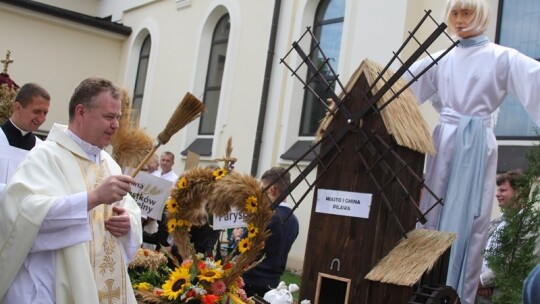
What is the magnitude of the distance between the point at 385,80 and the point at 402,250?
1091mm

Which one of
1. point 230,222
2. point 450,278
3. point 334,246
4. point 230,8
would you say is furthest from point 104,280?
point 230,8

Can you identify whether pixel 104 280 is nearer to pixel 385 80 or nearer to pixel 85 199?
pixel 85 199

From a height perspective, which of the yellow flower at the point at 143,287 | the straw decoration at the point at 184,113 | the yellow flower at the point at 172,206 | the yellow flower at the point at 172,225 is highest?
the straw decoration at the point at 184,113

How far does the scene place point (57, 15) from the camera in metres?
20.3

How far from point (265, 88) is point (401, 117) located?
31.0 ft

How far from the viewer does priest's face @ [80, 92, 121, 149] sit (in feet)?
11.5

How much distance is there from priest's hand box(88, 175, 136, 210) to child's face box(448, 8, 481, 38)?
2822mm

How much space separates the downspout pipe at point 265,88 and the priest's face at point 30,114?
8696mm

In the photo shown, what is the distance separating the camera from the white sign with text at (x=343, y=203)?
462cm

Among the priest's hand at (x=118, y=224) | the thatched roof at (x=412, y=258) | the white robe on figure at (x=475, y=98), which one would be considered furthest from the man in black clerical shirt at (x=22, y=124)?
the white robe on figure at (x=475, y=98)

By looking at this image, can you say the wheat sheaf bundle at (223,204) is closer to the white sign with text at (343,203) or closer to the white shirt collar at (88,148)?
the white sign with text at (343,203)

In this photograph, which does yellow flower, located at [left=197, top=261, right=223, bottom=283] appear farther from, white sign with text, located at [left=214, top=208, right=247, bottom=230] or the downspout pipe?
the downspout pipe

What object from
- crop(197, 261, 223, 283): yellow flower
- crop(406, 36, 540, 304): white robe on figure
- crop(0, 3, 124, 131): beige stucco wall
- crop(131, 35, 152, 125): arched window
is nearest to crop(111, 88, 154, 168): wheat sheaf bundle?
crop(197, 261, 223, 283): yellow flower

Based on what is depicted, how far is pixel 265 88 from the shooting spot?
1406 centimetres
